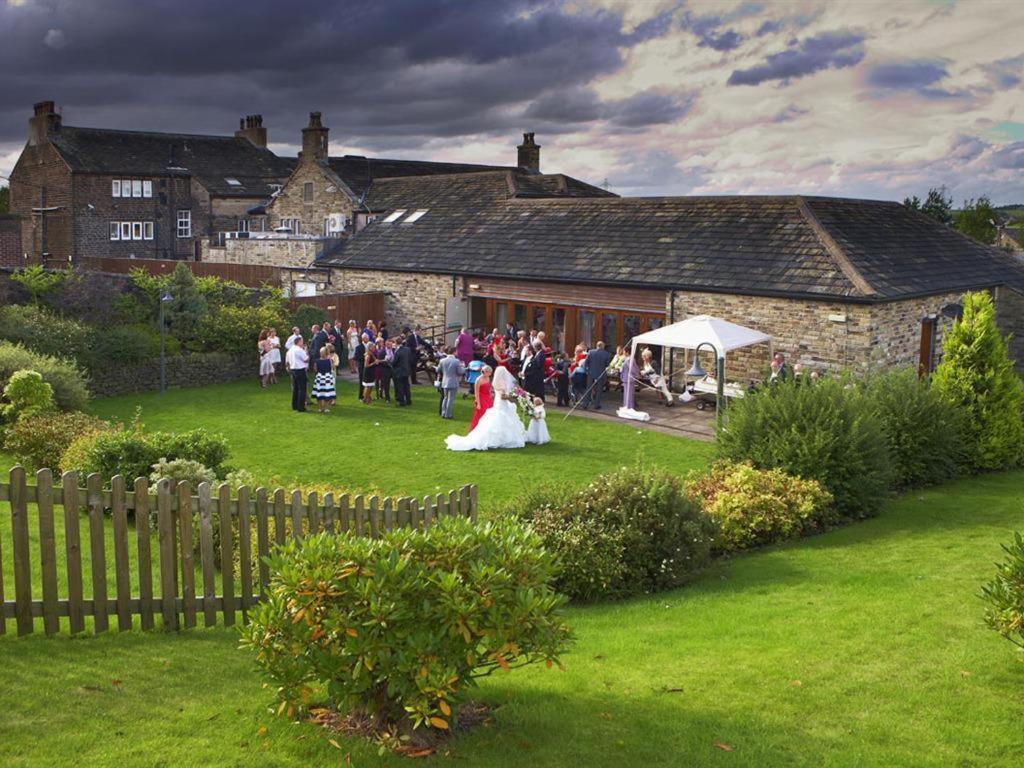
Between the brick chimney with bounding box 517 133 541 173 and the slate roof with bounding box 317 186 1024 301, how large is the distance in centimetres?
1726

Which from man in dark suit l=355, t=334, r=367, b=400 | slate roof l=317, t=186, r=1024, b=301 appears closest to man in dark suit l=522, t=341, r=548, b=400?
man in dark suit l=355, t=334, r=367, b=400

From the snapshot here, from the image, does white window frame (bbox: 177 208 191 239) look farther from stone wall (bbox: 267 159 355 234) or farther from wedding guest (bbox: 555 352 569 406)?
wedding guest (bbox: 555 352 569 406)

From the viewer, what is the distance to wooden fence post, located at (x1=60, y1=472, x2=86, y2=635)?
8055 millimetres

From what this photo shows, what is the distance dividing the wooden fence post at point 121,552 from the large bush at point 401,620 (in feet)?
8.38

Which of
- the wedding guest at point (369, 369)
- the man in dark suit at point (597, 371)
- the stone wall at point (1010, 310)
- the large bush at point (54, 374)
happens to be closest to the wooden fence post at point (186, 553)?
the large bush at point (54, 374)

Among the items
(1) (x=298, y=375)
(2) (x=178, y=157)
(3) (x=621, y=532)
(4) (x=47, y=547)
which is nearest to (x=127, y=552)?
(4) (x=47, y=547)

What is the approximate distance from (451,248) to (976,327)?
1897 centimetres

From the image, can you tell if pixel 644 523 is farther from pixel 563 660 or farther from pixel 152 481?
pixel 152 481

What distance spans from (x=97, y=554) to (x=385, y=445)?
1165cm

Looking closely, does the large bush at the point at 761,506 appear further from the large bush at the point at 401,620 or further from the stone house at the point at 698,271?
the stone house at the point at 698,271

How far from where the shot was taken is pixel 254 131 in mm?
69062

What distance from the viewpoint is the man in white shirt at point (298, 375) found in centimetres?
2342

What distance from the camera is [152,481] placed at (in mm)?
12812

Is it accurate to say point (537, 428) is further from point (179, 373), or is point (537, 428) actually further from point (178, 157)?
point (178, 157)
